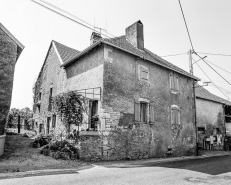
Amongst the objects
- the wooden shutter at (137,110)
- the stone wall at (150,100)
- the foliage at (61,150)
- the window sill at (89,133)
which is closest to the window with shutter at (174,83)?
the stone wall at (150,100)

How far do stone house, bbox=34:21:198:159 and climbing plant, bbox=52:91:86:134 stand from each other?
2.15 feet

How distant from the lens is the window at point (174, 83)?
1572cm

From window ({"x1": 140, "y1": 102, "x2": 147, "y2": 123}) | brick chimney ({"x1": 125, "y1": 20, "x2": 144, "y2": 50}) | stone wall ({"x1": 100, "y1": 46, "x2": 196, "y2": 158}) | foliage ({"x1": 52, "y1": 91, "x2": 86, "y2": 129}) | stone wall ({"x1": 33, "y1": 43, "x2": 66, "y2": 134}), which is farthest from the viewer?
stone wall ({"x1": 33, "y1": 43, "x2": 66, "y2": 134})

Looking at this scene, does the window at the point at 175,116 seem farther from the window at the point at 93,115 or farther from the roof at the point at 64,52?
the roof at the point at 64,52

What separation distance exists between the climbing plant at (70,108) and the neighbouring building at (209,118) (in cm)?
1417

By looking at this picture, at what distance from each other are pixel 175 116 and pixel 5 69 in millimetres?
12038

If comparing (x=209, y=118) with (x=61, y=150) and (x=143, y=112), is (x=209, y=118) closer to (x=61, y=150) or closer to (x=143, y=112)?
(x=143, y=112)

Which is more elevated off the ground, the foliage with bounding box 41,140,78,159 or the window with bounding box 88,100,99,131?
the window with bounding box 88,100,99,131

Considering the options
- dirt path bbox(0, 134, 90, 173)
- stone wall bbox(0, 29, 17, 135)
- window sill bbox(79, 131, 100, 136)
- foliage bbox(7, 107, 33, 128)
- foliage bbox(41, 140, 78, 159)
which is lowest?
dirt path bbox(0, 134, 90, 173)

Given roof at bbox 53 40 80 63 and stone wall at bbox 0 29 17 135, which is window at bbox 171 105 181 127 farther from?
stone wall at bbox 0 29 17 135

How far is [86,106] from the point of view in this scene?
11883 millimetres

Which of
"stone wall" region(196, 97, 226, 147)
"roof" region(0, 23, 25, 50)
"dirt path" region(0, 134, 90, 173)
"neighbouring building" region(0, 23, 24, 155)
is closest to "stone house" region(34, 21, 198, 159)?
"dirt path" region(0, 134, 90, 173)

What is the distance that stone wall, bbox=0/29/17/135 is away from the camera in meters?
10.7

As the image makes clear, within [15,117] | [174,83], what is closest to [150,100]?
[174,83]
